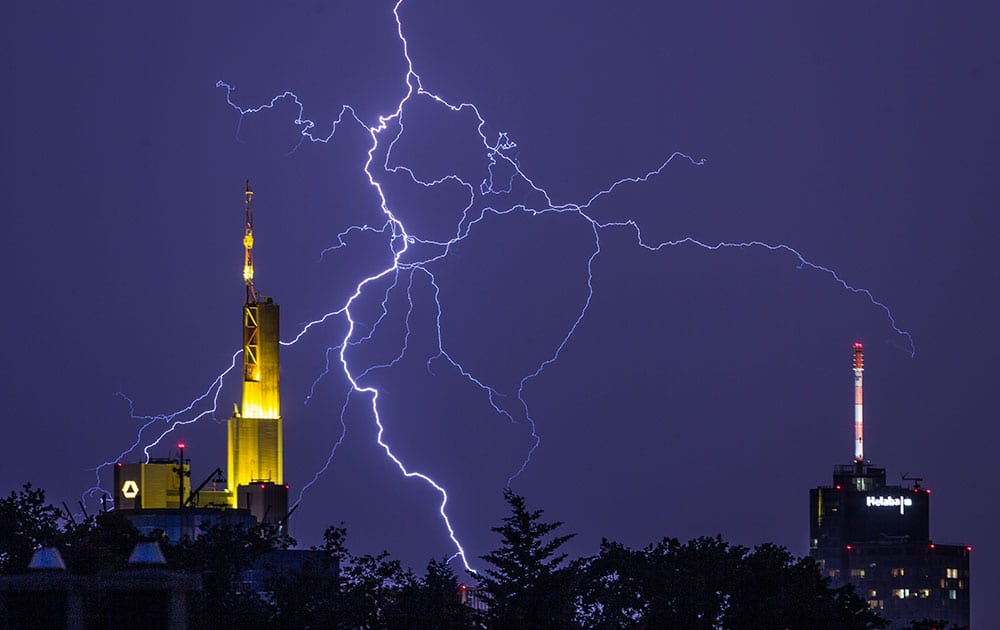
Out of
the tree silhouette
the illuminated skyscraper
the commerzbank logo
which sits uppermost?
the illuminated skyscraper

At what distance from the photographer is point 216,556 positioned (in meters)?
38.2

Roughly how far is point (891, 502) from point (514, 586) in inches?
5271

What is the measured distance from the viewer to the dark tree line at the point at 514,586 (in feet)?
112

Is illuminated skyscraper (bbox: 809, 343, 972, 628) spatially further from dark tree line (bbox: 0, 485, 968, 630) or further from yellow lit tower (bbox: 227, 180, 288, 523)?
dark tree line (bbox: 0, 485, 968, 630)

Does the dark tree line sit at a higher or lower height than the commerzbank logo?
lower

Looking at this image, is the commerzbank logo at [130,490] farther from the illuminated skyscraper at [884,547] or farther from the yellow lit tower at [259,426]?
the illuminated skyscraper at [884,547]

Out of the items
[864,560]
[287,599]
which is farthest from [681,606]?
[864,560]

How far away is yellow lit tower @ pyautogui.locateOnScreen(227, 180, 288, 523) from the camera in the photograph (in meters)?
72.5

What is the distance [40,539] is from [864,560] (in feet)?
422

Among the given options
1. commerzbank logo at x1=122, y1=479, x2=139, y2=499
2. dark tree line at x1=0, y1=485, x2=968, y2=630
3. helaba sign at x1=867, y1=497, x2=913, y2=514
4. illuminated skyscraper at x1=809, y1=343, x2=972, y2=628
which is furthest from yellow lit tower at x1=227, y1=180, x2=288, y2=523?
helaba sign at x1=867, y1=497, x2=913, y2=514

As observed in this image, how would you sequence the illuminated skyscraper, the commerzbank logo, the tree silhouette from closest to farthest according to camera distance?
the tree silhouette, the commerzbank logo, the illuminated skyscraper

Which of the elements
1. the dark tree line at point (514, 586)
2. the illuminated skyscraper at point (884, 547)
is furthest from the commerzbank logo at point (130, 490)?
the illuminated skyscraper at point (884, 547)

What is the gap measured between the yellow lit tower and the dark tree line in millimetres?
28510

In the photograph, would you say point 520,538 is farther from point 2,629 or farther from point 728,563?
point 2,629
